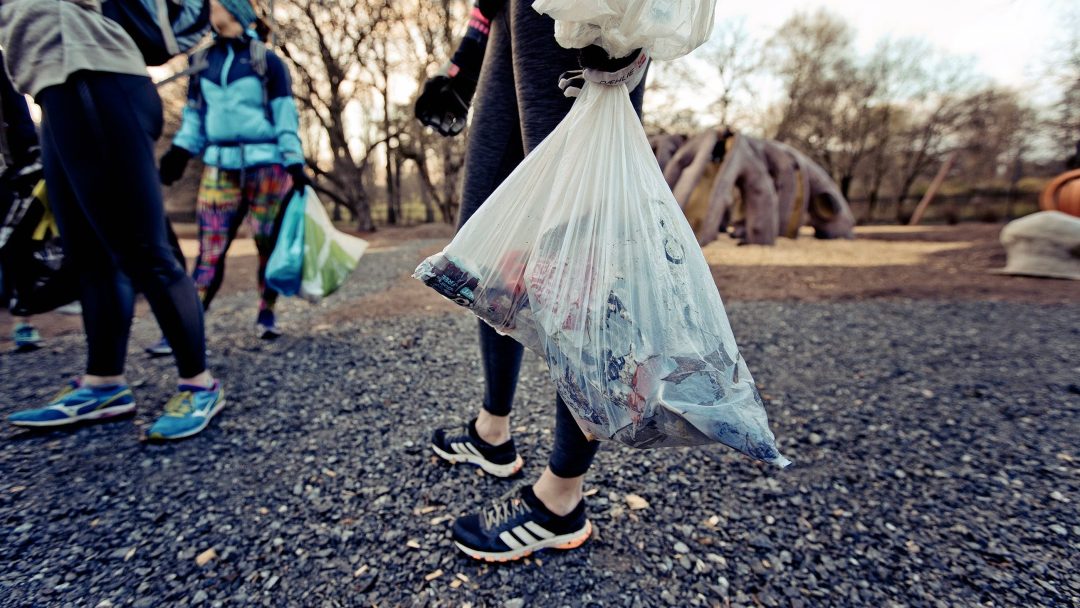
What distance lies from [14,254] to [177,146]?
32.2 inches

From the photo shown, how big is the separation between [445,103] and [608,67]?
0.68 m

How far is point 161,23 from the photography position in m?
1.58

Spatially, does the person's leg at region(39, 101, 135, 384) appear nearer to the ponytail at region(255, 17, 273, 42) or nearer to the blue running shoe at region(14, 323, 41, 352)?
the ponytail at region(255, 17, 273, 42)

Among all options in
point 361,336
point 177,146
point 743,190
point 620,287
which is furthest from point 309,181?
point 743,190

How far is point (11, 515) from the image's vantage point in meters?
1.27

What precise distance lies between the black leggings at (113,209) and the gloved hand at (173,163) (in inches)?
35.3

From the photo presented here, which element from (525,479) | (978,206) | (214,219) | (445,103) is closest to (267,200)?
(214,219)

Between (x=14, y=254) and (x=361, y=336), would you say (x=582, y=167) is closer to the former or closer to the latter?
(x=361, y=336)

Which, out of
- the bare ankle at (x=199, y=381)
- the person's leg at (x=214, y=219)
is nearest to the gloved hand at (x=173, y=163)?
the person's leg at (x=214, y=219)

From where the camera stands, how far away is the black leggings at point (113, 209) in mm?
1442

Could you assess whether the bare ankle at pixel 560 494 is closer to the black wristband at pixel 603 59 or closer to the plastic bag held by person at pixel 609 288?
the plastic bag held by person at pixel 609 288

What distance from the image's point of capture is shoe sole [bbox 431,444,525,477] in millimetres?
1468

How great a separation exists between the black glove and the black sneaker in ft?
6.71

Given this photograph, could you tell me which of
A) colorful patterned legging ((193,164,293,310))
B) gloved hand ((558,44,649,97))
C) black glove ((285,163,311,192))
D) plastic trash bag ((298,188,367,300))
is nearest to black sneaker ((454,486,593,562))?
gloved hand ((558,44,649,97))
